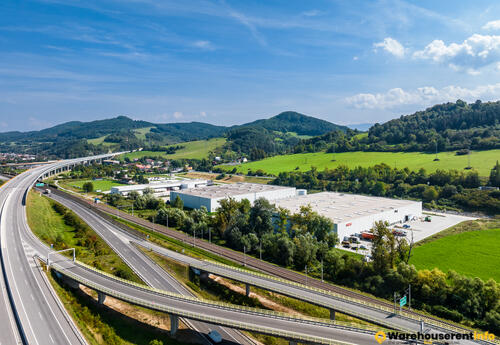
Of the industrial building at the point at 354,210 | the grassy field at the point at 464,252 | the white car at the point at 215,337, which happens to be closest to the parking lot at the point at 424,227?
the grassy field at the point at 464,252

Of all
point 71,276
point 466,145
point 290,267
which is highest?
point 466,145

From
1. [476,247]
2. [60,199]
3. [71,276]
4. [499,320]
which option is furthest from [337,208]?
[60,199]

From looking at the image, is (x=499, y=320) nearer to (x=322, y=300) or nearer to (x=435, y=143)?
(x=322, y=300)

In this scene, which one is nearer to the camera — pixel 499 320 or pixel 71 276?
pixel 499 320

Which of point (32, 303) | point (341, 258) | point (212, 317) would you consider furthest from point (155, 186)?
point (212, 317)

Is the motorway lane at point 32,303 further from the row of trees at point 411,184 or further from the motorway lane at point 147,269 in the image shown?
the row of trees at point 411,184

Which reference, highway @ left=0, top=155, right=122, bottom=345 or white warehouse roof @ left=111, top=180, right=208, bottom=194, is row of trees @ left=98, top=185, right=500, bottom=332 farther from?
white warehouse roof @ left=111, top=180, right=208, bottom=194
